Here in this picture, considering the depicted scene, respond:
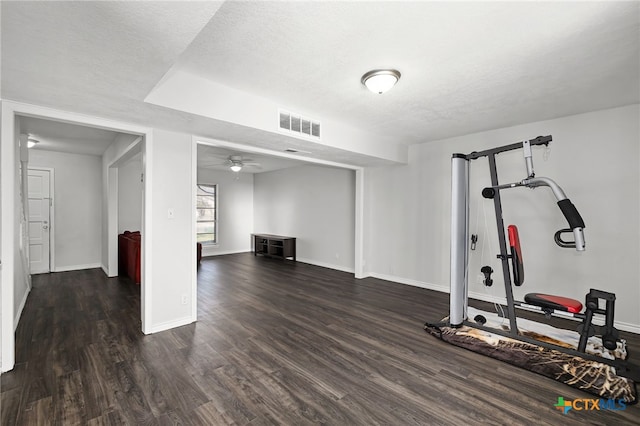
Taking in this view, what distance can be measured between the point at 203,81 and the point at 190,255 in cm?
200

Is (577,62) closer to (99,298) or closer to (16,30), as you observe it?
(16,30)

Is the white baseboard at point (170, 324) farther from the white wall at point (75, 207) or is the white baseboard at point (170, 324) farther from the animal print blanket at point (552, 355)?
the white wall at point (75, 207)

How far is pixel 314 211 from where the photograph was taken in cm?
742

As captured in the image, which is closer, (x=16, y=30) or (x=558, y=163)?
(x=16, y=30)

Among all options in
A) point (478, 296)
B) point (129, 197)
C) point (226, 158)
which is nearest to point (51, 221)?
point (129, 197)

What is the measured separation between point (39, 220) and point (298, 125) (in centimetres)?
600

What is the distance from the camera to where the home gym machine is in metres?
2.40

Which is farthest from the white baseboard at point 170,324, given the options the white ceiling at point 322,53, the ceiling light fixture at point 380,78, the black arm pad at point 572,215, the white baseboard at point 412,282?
the black arm pad at point 572,215

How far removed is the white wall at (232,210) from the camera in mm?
8734

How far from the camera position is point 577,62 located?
2.35 metres

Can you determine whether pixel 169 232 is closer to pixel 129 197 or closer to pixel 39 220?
pixel 129 197

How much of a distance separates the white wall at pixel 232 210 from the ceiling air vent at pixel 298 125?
586cm

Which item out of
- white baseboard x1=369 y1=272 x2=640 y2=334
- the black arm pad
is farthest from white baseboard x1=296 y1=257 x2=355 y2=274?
the black arm pad

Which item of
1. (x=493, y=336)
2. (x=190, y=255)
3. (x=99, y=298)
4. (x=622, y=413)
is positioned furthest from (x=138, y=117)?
(x=622, y=413)
